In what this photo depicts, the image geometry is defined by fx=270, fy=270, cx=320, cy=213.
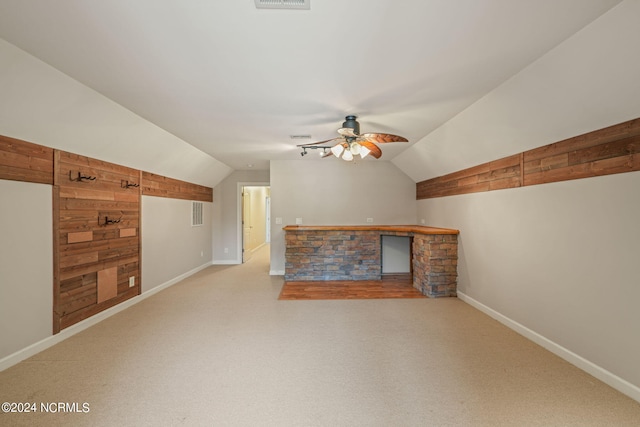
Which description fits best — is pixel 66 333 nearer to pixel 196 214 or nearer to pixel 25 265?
pixel 25 265

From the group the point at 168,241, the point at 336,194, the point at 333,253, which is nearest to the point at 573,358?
the point at 333,253

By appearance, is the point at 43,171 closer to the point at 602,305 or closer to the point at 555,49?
the point at 555,49

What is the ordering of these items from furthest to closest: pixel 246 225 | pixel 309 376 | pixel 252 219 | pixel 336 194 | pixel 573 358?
pixel 252 219 → pixel 246 225 → pixel 336 194 → pixel 573 358 → pixel 309 376

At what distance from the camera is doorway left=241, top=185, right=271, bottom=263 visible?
7.34m

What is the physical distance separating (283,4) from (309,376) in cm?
260

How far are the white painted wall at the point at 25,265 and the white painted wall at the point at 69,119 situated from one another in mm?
529

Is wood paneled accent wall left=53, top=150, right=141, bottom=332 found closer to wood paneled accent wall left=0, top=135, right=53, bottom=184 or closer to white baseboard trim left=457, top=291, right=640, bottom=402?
wood paneled accent wall left=0, top=135, right=53, bottom=184

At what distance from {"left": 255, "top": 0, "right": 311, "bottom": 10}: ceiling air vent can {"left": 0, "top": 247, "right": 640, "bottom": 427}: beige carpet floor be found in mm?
2502

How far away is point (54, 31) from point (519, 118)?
370 centimetres

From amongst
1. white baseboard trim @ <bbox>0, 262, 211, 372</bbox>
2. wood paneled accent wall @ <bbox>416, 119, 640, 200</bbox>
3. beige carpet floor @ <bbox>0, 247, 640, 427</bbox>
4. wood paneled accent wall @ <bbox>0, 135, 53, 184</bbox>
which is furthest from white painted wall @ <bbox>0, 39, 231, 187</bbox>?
wood paneled accent wall @ <bbox>416, 119, 640, 200</bbox>

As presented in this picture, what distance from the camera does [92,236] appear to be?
3.28 metres

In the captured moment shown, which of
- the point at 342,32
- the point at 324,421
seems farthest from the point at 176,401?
the point at 342,32

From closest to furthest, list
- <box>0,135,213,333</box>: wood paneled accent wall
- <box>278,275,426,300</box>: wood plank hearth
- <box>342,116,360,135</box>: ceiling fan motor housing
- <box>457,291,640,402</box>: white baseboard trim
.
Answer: <box>457,291,640,402</box>: white baseboard trim
<box>0,135,213,333</box>: wood paneled accent wall
<box>342,116,360,135</box>: ceiling fan motor housing
<box>278,275,426,300</box>: wood plank hearth

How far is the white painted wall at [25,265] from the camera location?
231 centimetres
